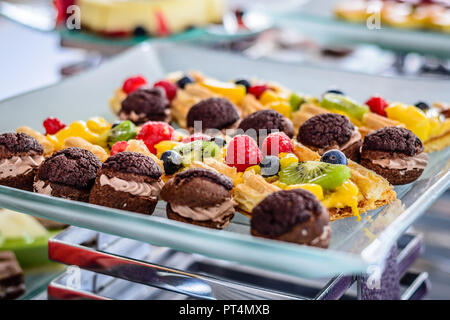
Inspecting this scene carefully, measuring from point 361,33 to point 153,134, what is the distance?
212 cm

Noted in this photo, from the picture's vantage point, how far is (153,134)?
2.00m

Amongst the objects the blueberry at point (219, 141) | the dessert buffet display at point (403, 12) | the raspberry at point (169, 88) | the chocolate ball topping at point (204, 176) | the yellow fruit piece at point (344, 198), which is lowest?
the yellow fruit piece at point (344, 198)

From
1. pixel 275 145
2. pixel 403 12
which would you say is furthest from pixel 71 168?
pixel 403 12

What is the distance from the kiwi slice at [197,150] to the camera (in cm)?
181

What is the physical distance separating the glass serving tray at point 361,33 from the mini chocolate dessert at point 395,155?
186 cm

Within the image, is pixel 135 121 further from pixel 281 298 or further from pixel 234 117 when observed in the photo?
pixel 281 298

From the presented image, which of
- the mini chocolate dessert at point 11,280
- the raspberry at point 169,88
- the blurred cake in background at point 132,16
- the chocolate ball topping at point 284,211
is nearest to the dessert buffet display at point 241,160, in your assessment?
the chocolate ball topping at point 284,211

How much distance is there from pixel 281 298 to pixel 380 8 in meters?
3.01

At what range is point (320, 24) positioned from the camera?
3854 millimetres

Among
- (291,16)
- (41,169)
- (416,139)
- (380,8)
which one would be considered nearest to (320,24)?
(291,16)

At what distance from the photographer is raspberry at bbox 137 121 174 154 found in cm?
199

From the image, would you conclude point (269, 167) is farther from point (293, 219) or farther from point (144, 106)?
point (144, 106)

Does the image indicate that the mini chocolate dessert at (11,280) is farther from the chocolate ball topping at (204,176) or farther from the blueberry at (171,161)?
the chocolate ball topping at (204,176)

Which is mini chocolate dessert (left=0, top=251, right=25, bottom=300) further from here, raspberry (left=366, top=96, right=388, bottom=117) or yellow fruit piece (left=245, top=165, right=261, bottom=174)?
raspberry (left=366, top=96, right=388, bottom=117)
